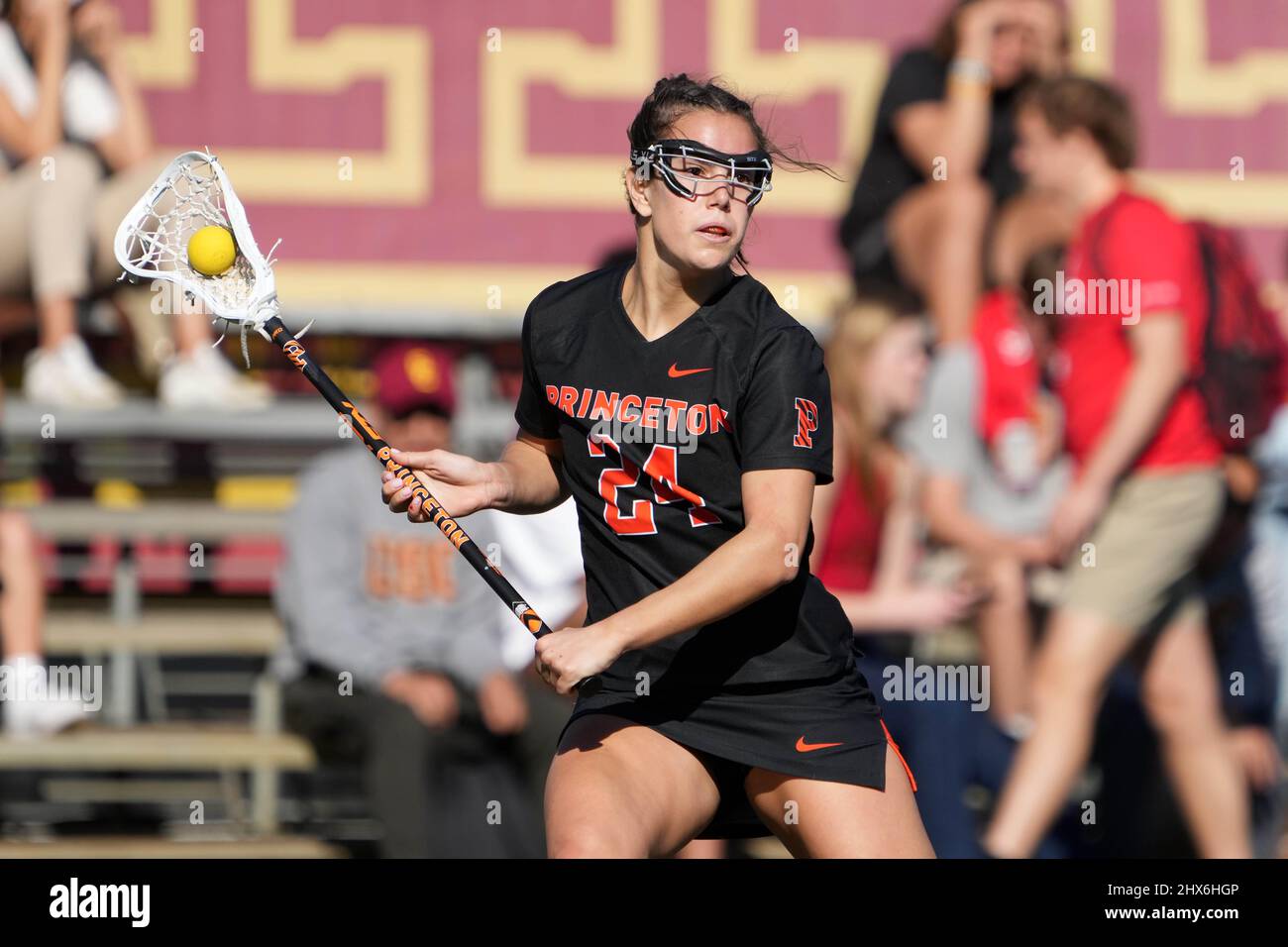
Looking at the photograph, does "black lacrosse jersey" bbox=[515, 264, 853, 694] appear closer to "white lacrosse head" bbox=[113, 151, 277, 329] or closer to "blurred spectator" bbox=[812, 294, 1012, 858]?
"white lacrosse head" bbox=[113, 151, 277, 329]

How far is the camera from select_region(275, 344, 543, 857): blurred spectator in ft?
21.4

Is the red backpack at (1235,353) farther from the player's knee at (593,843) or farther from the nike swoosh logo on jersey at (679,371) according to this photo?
the player's knee at (593,843)

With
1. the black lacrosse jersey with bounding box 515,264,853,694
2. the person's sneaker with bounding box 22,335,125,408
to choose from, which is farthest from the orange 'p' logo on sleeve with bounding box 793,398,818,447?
the person's sneaker with bounding box 22,335,125,408

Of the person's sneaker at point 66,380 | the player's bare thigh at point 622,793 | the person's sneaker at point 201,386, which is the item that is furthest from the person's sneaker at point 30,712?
the player's bare thigh at point 622,793

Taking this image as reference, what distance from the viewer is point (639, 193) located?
356 cm

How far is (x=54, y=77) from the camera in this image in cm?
729

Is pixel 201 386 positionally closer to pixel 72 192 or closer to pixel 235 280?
pixel 72 192

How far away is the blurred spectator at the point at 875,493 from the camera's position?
7.16m

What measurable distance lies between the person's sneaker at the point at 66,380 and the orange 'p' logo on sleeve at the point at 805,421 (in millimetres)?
4622

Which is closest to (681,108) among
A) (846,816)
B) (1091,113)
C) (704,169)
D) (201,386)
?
(704,169)
